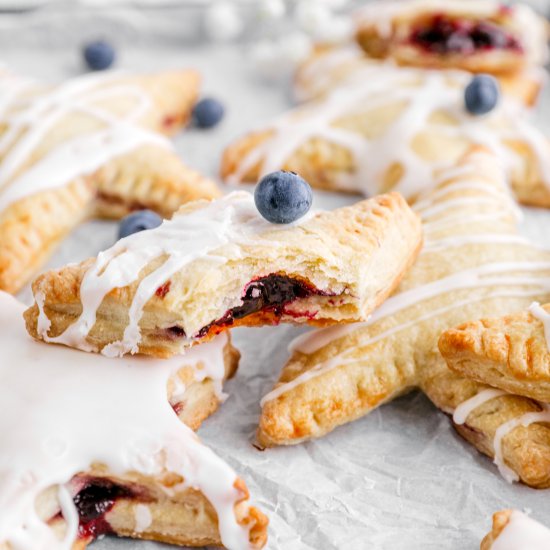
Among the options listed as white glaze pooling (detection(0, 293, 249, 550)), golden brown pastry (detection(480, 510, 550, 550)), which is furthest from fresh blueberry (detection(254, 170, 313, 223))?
golden brown pastry (detection(480, 510, 550, 550))

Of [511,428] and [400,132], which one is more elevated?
[400,132]

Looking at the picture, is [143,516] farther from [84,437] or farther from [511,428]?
[511,428]

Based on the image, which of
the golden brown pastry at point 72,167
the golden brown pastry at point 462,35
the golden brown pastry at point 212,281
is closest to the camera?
the golden brown pastry at point 212,281

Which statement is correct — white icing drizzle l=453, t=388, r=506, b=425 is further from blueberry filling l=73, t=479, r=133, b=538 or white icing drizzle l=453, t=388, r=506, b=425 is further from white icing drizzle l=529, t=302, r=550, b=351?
blueberry filling l=73, t=479, r=133, b=538

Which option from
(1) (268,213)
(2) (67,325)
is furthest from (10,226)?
(1) (268,213)

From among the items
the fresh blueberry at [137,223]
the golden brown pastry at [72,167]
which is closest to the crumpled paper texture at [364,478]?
the fresh blueberry at [137,223]

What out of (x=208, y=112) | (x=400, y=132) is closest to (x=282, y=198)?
(x=400, y=132)

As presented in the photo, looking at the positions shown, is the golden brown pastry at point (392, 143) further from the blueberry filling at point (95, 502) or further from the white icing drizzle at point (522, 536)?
the blueberry filling at point (95, 502)
